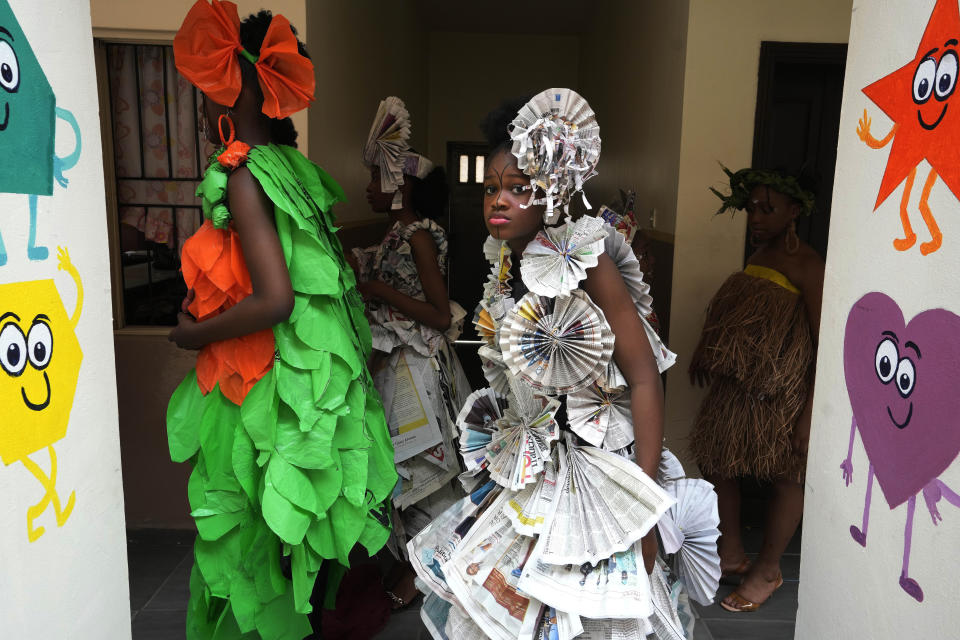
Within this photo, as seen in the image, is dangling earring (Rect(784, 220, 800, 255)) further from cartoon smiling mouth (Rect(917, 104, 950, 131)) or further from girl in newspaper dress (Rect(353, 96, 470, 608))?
cartoon smiling mouth (Rect(917, 104, 950, 131))

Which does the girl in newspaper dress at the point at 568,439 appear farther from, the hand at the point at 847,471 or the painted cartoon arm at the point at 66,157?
the painted cartoon arm at the point at 66,157

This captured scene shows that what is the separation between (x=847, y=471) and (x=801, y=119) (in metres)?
2.78

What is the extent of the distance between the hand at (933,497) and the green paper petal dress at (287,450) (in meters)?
1.31

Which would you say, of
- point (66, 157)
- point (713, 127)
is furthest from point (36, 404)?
point (713, 127)

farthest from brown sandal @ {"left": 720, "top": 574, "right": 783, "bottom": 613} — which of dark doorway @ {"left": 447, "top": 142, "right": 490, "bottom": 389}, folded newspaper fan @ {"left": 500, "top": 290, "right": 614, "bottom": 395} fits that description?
dark doorway @ {"left": 447, "top": 142, "right": 490, "bottom": 389}

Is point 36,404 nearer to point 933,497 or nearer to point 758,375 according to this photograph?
point 933,497

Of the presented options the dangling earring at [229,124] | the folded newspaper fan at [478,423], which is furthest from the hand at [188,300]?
the folded newspaper fan at [478,423]

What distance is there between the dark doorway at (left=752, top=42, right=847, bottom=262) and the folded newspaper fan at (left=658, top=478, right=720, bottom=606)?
2.05 m

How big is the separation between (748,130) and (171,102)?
103 inches

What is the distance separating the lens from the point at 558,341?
1570 mm

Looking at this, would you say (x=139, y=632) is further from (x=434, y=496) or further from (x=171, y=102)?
(x=171, y=102)

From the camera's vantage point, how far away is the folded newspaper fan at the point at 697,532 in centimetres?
172

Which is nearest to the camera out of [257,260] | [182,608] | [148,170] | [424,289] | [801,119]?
[257,260]

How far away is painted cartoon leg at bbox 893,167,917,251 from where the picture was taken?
3.96 feet
